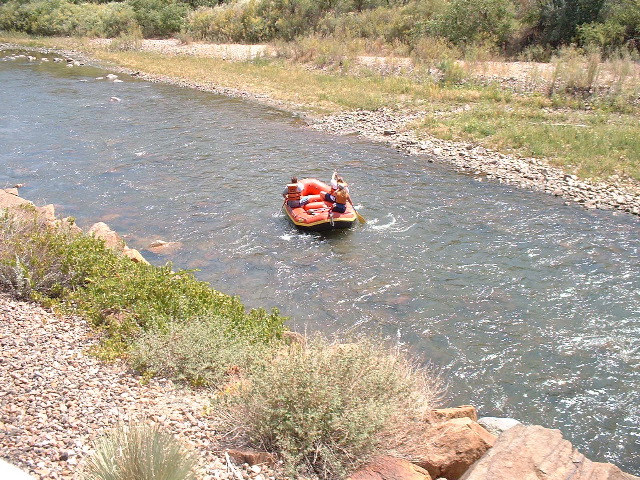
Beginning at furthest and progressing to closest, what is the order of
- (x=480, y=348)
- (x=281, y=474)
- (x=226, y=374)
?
(x=480, y=348) < (x=226, y=374) < (x=281, y=474)

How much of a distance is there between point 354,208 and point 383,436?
918 centimetres

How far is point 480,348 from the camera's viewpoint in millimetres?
8797

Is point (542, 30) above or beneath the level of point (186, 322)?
above

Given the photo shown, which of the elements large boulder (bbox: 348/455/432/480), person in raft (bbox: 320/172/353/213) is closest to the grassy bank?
person in raft (bbox: 320/172/353/213)

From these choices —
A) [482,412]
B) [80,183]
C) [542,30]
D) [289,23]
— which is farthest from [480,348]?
[289,23]

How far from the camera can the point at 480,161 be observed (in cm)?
1698

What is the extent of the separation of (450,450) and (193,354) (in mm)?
2972

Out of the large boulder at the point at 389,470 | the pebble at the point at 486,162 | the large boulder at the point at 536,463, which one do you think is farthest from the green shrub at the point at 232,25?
the large boulder at the point at 389,470

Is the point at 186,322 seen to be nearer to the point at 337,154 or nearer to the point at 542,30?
the point at 337,154

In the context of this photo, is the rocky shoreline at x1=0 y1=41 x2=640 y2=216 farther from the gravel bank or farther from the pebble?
the gravel bank

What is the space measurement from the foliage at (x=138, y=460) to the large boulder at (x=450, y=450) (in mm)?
2248

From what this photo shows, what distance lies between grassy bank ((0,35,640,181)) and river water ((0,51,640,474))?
253 cm

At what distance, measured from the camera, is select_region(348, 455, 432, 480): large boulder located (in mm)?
4871

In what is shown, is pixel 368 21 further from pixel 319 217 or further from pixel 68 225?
pixel 68 225
